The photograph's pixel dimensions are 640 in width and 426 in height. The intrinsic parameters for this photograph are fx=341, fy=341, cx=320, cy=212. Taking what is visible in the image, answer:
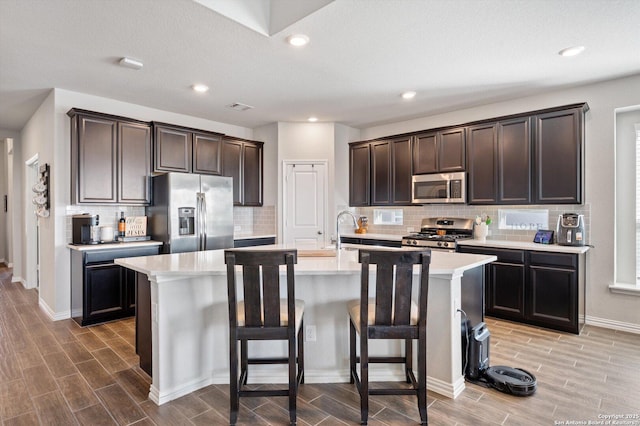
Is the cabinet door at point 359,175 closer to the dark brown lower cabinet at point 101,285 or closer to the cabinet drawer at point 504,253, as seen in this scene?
the cabinet drawer at point 504,253

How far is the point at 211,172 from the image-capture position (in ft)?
17.4

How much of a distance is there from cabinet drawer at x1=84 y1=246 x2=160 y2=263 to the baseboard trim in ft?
17.3

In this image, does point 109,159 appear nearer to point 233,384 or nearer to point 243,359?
point 243,359

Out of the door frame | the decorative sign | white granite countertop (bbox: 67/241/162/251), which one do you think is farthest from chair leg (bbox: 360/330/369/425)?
the decorative sign

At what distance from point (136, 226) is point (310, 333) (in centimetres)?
318

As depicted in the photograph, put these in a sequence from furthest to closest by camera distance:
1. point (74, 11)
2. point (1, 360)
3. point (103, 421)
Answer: point (1, 360) < point (74, 11) < point (103, 421)

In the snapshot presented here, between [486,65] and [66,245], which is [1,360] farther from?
[486,65]

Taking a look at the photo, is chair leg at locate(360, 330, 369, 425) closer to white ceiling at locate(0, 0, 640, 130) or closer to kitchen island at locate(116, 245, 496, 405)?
kitchen island at locate(116, 245, 496, 405)

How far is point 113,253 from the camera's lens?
163 inches

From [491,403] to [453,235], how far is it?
280cm

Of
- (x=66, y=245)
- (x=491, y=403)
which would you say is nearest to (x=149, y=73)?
(x=66, y=245)

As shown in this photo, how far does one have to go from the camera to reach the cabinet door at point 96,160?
4.06 metres

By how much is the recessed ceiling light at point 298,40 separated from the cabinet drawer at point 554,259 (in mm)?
3308

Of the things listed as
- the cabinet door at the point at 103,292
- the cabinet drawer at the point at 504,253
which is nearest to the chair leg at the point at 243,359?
the cabinet door at the point at 103,292
